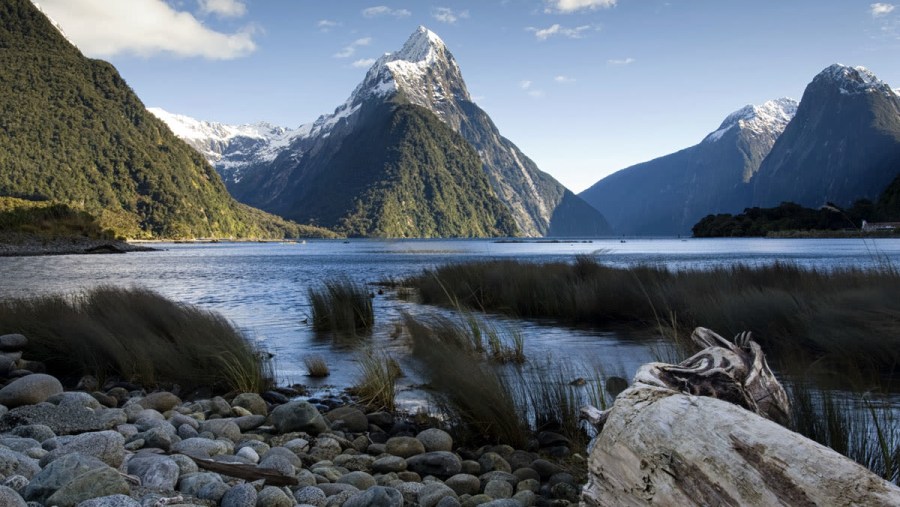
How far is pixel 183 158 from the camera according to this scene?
164250 millimetres

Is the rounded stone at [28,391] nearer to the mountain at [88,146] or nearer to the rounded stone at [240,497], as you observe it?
the rounded stone at [240,497]

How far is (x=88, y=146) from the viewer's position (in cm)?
13450

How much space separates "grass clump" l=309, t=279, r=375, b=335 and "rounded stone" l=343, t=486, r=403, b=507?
28.7 ft

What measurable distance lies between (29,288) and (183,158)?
6212 inches

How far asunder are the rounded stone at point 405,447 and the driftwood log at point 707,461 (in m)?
2.28

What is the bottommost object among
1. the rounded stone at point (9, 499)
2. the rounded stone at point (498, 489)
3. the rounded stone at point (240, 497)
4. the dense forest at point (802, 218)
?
the rounded stone at point (498, 489)

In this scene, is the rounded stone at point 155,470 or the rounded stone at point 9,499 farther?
the rounded stone at point 155,470

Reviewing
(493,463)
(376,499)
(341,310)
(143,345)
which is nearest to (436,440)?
(493,463)

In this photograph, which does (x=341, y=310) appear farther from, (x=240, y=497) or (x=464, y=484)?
(x=240, y=497)

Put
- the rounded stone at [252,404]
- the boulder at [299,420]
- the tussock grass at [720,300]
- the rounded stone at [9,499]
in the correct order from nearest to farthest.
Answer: the rounded stone at [9,499] → the boulder at [299,420] → the rounded stone at [252,404] → the tussock grass at [720,300]

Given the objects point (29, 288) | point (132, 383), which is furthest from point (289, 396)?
point (29, 288)

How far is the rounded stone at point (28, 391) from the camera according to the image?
5.86 meters

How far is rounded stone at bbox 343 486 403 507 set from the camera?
366 cm

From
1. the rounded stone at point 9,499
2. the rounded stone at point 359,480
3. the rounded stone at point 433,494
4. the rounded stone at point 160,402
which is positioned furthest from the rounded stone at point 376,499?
the rounded stone at point 160,402
